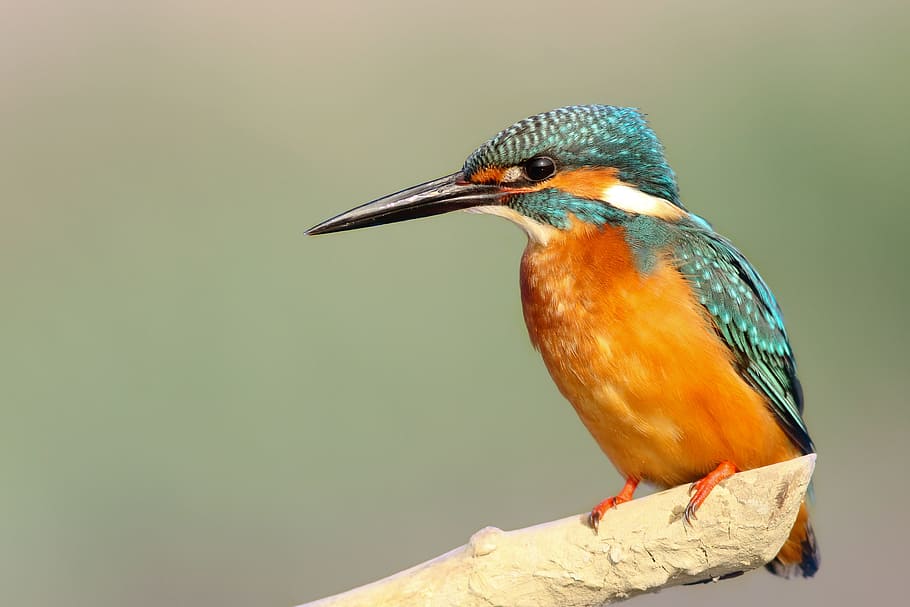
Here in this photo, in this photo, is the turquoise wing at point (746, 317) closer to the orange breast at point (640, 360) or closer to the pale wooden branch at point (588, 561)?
the orange breast at point (640, 360)

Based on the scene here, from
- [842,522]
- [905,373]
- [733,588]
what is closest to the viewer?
[733,588]

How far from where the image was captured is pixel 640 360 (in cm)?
221

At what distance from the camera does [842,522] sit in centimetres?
461

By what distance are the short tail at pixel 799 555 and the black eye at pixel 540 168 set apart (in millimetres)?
848

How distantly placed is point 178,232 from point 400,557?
1554 millimetres

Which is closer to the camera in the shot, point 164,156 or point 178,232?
point 178,232

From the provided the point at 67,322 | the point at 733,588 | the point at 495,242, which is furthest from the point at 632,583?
the point at 67,322

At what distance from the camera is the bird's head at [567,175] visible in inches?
89.7

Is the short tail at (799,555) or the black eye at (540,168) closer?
the black eye at (540,168)

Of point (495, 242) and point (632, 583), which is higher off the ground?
point (495, 242)

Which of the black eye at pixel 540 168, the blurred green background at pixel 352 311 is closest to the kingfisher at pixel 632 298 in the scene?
the black eye at pixel 540 168

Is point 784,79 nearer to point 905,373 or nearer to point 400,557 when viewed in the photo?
point 905,373

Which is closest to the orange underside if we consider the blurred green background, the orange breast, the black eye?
the orange breast

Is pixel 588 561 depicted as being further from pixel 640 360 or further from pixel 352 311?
pixel 352 311
